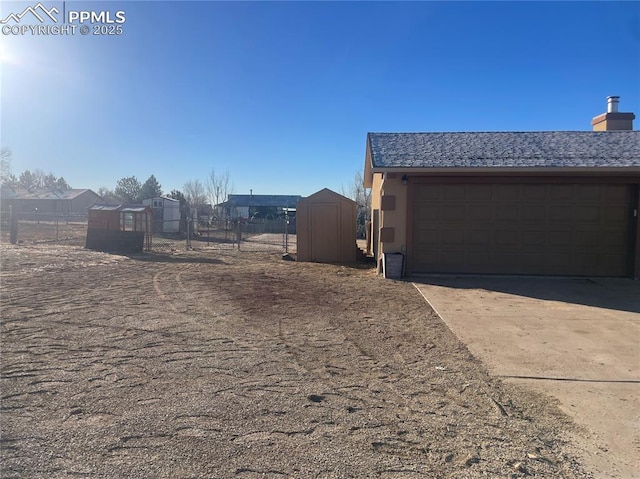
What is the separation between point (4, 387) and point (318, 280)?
7.79 m

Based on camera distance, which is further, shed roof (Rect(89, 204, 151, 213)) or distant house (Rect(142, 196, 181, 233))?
distant house (Rect(142, 196, 181, 233))

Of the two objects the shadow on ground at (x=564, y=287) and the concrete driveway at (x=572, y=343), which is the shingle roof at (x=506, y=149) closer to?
the shadow on ground at (x=564, y=287)

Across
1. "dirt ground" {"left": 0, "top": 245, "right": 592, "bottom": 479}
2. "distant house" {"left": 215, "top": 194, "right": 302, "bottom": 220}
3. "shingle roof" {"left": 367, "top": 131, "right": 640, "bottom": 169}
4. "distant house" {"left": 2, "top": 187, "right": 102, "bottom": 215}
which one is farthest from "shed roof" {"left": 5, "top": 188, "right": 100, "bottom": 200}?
"dirt ground" {"left": 0, "top": 245, "right": 592, "bottom": 479}

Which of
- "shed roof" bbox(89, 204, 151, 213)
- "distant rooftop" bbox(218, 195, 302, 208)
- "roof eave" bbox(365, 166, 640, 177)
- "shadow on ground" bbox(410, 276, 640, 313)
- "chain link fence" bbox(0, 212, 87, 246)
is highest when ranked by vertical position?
"distant rooftop" bbox(218, 195, 302, 208)

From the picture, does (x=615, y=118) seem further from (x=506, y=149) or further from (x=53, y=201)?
(x=53, y=201)

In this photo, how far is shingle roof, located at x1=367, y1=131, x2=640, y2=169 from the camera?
442 inches

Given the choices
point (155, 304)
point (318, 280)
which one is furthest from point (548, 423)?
point (318, 280)

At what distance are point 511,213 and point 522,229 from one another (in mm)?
523

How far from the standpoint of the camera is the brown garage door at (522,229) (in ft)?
37.6

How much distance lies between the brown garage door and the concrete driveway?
867mm

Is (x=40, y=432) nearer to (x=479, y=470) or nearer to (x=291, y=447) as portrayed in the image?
(x=291, y=447)

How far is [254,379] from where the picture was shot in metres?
4.45

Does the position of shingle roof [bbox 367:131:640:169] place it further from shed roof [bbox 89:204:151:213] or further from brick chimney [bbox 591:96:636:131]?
shed roof [bbox 89:204:151:213]

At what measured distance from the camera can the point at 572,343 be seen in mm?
5980
